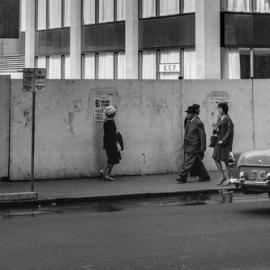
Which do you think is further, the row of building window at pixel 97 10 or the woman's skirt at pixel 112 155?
the row of building window at pixel 97 10

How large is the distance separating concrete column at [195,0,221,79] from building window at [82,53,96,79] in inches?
257

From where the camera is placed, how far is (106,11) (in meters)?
30.2

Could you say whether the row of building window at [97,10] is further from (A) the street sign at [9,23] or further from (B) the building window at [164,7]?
(A) the street sign at [9,23]

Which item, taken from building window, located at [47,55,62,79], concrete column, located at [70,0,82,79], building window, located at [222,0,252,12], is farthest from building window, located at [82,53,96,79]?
building window, located at [222,0,252,12]

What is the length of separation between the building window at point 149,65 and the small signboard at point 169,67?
1.25 feet

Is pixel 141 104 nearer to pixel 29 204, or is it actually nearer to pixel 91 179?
pixel 91 179

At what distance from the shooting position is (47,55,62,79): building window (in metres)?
33.2

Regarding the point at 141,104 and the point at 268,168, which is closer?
the point at 268,168

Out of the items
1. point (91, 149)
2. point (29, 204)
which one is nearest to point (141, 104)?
point (91, 149)

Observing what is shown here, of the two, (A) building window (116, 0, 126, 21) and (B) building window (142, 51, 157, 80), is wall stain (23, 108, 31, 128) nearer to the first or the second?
(B) building window (142, 51, 157, 80)

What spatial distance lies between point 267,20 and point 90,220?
18.4 m

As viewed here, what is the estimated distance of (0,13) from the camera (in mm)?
14961

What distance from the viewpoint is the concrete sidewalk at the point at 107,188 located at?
1346 cm

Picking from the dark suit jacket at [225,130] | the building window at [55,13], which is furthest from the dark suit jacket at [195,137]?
the building window at [55,13]
